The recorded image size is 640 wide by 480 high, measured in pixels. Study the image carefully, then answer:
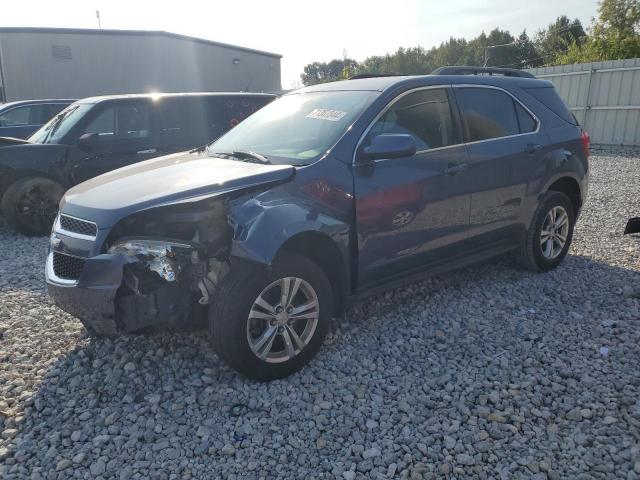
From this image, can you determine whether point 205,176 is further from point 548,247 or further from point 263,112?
point 548,247

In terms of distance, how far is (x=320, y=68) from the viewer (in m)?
99.4

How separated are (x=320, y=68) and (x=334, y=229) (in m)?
102

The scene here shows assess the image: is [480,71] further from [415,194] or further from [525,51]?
[525,51]

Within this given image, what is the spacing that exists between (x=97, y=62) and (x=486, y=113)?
25.5m

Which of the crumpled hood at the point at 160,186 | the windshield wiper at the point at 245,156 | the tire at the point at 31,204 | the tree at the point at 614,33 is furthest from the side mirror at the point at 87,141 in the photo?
the tree at the point at 614,33

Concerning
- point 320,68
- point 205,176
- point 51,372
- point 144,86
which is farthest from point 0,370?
point 320,68

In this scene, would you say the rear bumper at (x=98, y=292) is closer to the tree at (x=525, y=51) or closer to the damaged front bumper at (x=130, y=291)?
the damaged front bumper at (x=130, y=291)

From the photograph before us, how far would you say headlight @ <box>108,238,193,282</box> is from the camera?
288cm

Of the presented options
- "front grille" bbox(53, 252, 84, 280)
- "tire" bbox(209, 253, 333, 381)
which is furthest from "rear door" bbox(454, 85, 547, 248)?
"front grille" bbox(53, 252, 84, 280)

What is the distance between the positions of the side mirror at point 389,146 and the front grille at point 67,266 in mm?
1949

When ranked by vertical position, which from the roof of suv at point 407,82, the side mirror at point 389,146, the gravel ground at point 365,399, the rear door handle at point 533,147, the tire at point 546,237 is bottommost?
the gravel ground at point 365,399

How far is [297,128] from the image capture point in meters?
3.88

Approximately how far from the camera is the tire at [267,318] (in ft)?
9.69

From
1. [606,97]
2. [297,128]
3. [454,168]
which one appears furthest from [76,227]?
[606,97]
